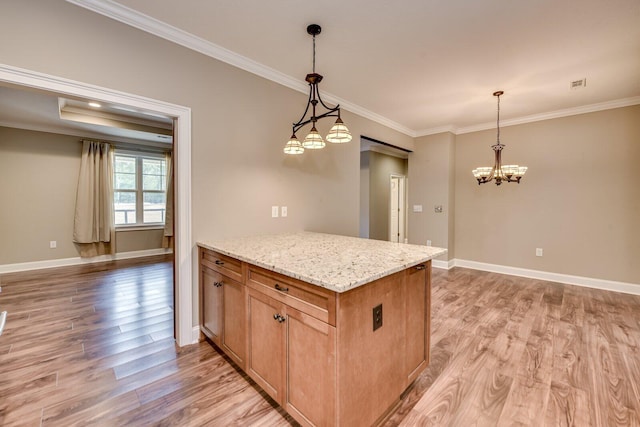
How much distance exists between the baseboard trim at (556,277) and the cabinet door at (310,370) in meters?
4.53

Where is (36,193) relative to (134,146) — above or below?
below

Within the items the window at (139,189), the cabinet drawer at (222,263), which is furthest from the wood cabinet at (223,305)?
the window at (139,189)

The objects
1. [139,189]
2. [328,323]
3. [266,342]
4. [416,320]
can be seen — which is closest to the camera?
[328,323]

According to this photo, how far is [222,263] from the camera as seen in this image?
207cm

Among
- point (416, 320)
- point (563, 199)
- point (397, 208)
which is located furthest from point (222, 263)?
point (397, 208)

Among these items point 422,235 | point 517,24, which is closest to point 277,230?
point 517,24

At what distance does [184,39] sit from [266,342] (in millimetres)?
2497

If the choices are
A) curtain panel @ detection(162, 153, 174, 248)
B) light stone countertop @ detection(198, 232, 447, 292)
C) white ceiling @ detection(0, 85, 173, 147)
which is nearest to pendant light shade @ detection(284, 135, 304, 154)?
light stone countertop @ detection(198, 232, 447, 292)

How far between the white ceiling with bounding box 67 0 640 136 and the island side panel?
2002mm

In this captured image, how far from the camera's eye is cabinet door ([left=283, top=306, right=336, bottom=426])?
1.25 metres

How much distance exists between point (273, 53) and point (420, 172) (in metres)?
3.91

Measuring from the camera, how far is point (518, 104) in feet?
12.8

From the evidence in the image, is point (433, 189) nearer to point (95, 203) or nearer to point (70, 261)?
point (95, 203)

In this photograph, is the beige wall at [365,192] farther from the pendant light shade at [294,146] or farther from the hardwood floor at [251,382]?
the pendant light shade at [294,146]
